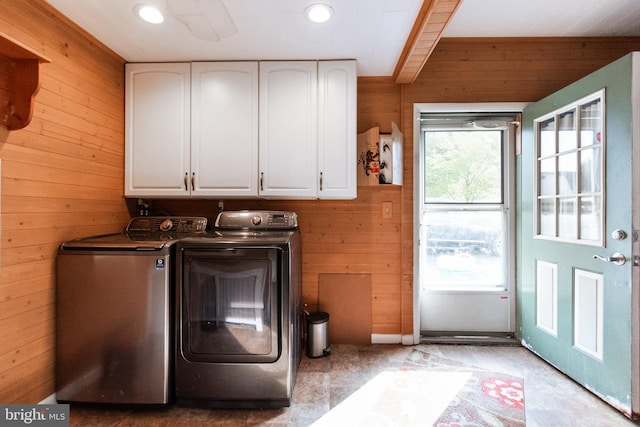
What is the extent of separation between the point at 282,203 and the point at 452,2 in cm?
177

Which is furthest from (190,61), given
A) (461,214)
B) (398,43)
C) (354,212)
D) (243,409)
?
(461,214)

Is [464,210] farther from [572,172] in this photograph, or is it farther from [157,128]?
[157,128]

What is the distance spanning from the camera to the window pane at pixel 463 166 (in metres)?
2.78

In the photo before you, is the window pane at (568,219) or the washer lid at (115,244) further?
the window pane at (568,219)

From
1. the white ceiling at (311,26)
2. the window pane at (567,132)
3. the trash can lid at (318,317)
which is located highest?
the white ceiling at (311,26)

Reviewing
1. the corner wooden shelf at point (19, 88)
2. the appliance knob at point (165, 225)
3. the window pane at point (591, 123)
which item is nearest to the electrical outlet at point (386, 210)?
the window pane at point (591, 123)

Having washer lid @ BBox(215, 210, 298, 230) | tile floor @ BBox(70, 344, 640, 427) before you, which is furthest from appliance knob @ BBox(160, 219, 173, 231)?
tile floor @ BBox(70, 344, 640, 427)

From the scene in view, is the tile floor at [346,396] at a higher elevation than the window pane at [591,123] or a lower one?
lower

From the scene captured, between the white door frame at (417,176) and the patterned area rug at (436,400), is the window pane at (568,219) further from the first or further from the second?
the patterned area rug at (436,400)

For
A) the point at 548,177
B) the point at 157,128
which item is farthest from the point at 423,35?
the point at 157,128

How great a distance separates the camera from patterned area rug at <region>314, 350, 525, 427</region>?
169 centimetres

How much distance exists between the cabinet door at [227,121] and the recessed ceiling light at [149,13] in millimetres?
495

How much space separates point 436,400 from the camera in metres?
1.86

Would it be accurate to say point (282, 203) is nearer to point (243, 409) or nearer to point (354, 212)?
point (354, 212)
